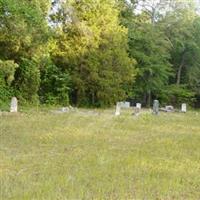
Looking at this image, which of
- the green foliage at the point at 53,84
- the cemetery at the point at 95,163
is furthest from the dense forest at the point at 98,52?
the cemetery at the point at 95,163

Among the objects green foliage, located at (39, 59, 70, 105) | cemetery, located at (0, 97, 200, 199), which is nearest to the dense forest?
green foliage, located at (39, 59, 70, 105)

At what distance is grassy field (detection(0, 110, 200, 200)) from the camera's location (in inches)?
263

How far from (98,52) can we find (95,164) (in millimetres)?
23281

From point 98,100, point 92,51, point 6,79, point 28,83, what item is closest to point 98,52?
point 92,51

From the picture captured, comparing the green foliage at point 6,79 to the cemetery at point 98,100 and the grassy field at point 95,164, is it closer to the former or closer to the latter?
the cemetery at point 98,100

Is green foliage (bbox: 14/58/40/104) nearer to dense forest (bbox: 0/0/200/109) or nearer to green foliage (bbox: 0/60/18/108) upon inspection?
dense forest (bbox: 0/0/200/109)

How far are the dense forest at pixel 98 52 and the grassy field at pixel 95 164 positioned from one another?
8.96m

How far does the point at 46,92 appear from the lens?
3177 centimetres

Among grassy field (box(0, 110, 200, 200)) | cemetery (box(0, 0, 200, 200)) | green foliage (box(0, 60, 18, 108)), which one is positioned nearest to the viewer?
grassy field (box(0, 110, 200, 200))

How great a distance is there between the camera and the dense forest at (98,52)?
24.2 m

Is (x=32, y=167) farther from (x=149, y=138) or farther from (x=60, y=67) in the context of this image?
(x=60, y=67)

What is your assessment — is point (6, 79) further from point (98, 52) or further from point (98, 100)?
point (98, 100)

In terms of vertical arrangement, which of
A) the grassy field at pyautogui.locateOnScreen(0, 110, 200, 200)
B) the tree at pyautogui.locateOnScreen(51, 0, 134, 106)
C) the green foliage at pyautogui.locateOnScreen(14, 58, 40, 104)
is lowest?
the grassy field at pyautogui.locateOnScreen(0, 110, 200, 200)

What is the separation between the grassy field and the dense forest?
29.4 feet
